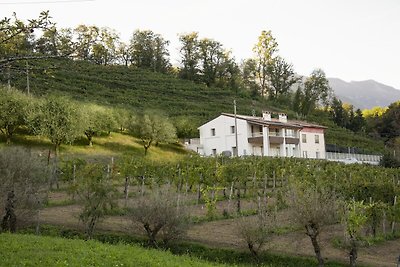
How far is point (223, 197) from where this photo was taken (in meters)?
29.0

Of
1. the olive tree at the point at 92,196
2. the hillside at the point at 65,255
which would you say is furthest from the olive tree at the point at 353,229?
the olive tree at the point at 92,196

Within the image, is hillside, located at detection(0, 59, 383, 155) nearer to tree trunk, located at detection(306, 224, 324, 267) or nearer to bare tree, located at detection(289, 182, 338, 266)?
bare tree, located at detection(289, 182, 338, 266)

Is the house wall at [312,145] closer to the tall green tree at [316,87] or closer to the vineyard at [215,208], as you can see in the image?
the tall green tree at [316,87]

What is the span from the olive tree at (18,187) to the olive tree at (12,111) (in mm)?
22588

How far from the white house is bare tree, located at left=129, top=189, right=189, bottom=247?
33.5 m

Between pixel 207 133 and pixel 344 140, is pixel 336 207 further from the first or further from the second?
pixel 344 140

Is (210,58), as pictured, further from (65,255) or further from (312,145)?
(65,255)

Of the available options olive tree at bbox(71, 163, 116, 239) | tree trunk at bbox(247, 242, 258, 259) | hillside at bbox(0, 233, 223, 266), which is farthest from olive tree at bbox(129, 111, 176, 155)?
hillside at bbox(0, 233, 223, 266)

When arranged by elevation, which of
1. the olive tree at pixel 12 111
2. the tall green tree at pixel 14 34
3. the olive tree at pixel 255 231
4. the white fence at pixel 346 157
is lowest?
the olive tree at pixel 255 231

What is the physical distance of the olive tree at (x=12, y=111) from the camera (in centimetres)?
4006

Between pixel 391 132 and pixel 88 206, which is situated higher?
pixel 391 132

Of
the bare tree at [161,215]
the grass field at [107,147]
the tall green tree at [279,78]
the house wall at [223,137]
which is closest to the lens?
the bare tree at [161,215]

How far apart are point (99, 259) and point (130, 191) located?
17.7 metres

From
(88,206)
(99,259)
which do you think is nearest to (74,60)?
(99,259)
